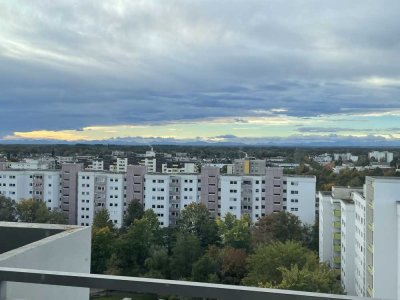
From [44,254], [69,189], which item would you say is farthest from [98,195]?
[44,254]

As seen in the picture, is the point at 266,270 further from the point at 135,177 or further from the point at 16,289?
the point at 135,177

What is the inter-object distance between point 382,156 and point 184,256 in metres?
24.3

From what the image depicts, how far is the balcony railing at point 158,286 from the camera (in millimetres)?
797

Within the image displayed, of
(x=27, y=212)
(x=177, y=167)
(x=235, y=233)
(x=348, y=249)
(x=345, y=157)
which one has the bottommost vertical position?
(x=348, y=249)

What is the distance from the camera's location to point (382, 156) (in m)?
32.6

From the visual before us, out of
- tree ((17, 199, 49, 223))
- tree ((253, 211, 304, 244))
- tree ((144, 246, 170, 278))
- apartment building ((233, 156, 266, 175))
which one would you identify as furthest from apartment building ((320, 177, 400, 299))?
apartment building ((233, 156, 266, 175))

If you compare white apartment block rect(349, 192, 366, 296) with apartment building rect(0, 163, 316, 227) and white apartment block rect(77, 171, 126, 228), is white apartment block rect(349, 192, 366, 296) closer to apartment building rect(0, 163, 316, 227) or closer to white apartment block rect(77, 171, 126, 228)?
apartment building rect(0, 163, 316, 227)

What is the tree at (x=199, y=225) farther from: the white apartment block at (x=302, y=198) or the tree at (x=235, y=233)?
the white apartment block at (x=302, y=198)

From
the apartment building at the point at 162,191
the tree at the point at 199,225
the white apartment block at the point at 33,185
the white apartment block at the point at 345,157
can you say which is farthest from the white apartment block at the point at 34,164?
the white apartment block at the point at 345,157

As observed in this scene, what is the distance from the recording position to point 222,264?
1216 cm

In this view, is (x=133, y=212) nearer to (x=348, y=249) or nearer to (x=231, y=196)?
(x=231, y=196)

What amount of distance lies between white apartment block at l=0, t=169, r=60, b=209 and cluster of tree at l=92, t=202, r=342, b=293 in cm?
632

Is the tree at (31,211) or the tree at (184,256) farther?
the tree at (31,211)

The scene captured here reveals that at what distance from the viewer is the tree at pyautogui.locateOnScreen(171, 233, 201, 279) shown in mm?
12281
